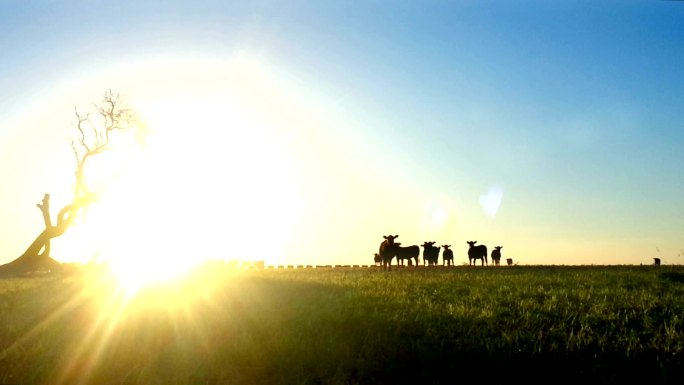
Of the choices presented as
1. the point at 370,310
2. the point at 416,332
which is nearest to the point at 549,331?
the point at 416,332

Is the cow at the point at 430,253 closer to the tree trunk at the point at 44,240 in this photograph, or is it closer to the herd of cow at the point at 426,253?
the herd of cow at the point at 426,253

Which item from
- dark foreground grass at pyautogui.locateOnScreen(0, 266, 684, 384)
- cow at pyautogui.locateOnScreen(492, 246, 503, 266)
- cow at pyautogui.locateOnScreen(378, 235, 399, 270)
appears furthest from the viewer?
cow at pyautogui.locateOnScreen(492, 246, 503, 266)

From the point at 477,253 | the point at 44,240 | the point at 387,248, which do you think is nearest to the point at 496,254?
the point at 477,253

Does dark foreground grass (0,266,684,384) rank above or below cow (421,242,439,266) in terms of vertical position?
below

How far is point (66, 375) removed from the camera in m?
6.77

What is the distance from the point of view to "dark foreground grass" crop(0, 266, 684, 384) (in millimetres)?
6434

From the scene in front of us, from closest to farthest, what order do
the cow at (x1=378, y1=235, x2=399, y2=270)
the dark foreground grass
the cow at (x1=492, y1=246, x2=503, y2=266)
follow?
the dark foreground grass → the cow at (x1=378, y1=235, x2=399, y2=270) → the cow at (x1=492, y1=246, x2=503, y2=266)

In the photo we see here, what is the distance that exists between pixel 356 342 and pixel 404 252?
1369 inches

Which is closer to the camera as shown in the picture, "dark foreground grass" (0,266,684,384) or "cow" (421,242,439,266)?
"dark foreground grass" (0,266,684,384)

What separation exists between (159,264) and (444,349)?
32745 millimetres

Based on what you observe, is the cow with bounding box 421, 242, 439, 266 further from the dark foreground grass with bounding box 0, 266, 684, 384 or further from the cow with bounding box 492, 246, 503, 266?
the dark foreground grass with bounding box 0, 266, 684, 384

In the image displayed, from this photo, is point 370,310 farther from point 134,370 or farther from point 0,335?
point 0,335

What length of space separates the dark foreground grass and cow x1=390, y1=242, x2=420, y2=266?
1011 inches

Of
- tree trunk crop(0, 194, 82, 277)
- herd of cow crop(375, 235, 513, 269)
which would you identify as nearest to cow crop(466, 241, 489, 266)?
herd of cow crop(375, 235, 513, 269)
